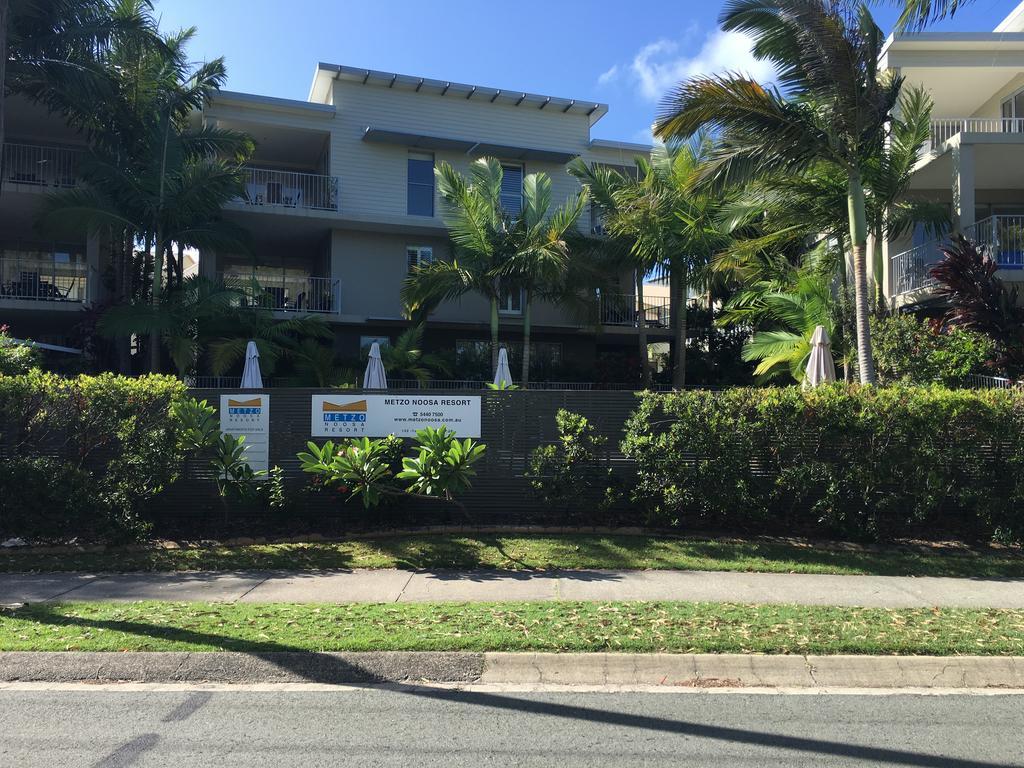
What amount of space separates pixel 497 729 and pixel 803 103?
1145 cm

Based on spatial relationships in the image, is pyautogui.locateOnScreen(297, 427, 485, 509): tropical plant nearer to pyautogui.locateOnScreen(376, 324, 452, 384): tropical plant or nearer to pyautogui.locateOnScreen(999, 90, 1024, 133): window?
pyautogui.locateOnScreen(376, 324, 452, 384): tropical plant

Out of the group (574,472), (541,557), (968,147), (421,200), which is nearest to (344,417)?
(574,472)

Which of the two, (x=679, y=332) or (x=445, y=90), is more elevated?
(x=445, y=90)

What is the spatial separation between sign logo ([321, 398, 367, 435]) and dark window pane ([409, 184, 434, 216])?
1285 cm

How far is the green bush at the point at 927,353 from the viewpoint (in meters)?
12.6

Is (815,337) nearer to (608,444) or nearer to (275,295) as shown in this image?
(608,444)

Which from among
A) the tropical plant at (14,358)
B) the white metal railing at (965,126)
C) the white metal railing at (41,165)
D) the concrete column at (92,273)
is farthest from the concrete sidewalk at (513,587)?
the white metal railing at (41,165)

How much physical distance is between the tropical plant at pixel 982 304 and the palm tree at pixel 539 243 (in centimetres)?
773

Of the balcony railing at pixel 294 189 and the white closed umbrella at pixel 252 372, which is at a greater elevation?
the balcony railing at pixel 294 189

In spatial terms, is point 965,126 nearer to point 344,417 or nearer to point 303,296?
point 344,417

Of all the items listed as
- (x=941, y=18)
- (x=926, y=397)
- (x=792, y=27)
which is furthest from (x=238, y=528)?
(x=941, y=18)

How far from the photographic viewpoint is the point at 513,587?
7430 millimetres

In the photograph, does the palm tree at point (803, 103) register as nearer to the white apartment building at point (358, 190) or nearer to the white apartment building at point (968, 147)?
the white apartment building at point (968, 147)

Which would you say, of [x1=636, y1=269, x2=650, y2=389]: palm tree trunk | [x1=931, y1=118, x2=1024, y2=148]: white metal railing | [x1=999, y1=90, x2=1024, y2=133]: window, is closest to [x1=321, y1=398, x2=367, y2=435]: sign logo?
[x1=636, y1=269, x2=650, y2=389]: palm tree trunk
